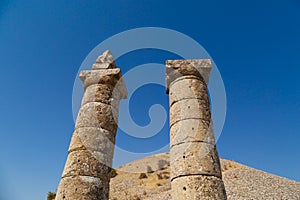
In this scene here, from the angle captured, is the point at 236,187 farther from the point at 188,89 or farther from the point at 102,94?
the point at 102,94

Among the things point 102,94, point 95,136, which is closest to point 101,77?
point 102,94

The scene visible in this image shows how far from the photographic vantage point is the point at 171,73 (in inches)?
271

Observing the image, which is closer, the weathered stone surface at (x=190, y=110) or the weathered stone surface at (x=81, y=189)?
the weathered stone surface at (x=81, y=189)

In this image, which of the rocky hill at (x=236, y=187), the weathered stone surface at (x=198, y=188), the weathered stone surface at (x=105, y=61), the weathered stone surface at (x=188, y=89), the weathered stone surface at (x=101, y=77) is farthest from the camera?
the rocky hill at (x=236, y=187)

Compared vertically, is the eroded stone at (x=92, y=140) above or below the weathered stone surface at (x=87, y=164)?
above

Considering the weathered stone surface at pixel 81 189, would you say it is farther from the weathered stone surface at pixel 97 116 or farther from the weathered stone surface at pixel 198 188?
the weathered stone surface at pixel 198 188

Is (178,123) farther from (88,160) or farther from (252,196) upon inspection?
(252,196)

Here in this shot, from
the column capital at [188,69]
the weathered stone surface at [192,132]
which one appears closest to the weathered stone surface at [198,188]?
the weathered stone surface at [192,132]

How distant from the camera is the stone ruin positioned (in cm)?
526

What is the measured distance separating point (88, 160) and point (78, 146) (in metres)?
0.54

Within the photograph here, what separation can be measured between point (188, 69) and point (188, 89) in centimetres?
66

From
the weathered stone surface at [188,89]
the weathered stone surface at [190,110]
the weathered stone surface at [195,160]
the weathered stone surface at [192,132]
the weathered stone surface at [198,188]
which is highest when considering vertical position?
the weathered stone surface at [188,89]

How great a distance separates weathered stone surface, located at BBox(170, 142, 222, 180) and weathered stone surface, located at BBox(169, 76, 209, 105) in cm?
145

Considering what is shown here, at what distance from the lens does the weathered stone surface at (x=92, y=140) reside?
20.1ft
